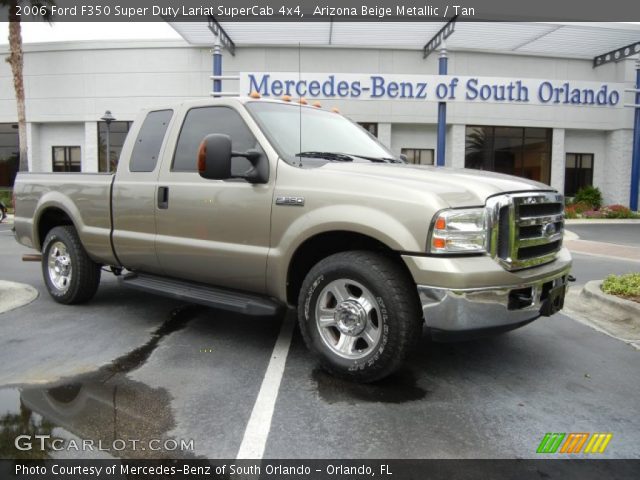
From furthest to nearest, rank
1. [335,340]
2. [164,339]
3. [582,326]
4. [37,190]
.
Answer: [37,190], [582,326], [164,339], [335,340]

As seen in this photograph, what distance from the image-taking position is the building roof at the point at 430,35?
63.3ft

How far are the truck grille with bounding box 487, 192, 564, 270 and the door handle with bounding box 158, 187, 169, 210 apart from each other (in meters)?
2.72

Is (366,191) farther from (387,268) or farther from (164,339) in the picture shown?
(164,339)

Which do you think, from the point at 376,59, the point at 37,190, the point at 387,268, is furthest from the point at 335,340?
the point at 376,59

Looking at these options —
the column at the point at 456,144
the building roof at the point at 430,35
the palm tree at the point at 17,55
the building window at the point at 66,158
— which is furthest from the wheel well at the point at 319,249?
the building window at the point at 66,158

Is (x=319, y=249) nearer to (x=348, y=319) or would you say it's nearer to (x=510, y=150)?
(x=348, y=319)

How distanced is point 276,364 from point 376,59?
20.4m

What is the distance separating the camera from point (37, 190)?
5770mm

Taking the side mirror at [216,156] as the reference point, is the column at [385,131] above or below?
above

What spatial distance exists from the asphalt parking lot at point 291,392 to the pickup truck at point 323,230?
Result: 15.7 inches

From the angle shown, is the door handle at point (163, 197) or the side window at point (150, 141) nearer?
the door handle at point (163, 197)

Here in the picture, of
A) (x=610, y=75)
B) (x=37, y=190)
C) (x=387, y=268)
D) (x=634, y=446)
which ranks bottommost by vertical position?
(x=634, y=446)

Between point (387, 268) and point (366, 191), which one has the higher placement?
point (366, 191)

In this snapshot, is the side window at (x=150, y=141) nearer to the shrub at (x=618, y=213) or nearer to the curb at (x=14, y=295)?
the curb at (x=14, y=295)
